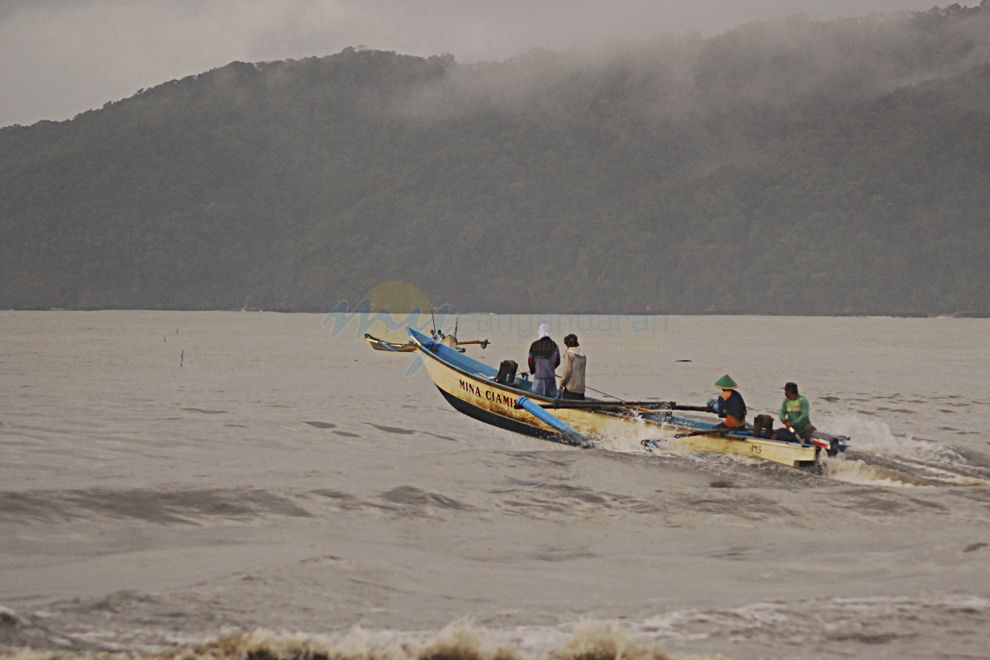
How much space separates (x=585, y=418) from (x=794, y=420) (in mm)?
4203

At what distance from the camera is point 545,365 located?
23.3m

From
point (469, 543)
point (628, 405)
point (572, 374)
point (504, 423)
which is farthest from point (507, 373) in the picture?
point (469, 543)

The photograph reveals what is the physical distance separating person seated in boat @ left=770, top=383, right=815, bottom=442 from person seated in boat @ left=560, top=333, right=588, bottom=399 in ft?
14.6

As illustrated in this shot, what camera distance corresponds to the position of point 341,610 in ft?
34.1

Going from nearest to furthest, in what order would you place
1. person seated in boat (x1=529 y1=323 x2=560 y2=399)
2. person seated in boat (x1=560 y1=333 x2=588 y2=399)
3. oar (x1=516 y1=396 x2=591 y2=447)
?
1. oar (x1=516 y1=396 x2=591 y2=447)
2. person seated in boat (x1=560 y1=333 x2=588 y2=399)
3. person seated in boat (x1=529 y1=323 x2=560 y2=399)

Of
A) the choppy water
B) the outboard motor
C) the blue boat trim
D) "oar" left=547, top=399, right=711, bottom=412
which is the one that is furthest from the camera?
the outboard motor

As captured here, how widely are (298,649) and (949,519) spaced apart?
1023cm

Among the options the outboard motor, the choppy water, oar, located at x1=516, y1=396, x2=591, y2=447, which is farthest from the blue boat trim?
the outboard motor

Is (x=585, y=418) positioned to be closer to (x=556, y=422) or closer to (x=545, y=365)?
(x=556, y=422)

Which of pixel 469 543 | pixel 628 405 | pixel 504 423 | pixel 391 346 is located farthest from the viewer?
pixel 391 346

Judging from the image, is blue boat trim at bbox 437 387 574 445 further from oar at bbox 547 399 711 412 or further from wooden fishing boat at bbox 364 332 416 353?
wooden fishing boat at bbox 364 332 416 353

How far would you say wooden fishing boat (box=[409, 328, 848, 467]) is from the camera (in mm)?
19344

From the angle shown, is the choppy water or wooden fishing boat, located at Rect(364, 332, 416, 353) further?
wooden fishing boat, located at Rect(364, 332, 416, 353)

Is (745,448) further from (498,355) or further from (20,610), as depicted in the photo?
(498,355)
